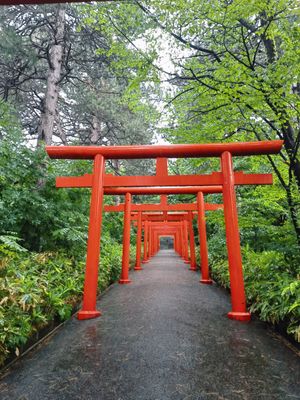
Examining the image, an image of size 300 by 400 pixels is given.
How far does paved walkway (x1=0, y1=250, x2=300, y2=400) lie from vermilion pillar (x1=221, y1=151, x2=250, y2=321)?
26 centimetres

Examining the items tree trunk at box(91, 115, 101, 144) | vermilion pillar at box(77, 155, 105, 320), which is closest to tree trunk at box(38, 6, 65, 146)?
vermilion pillar at box(77, 155, 105, 320)

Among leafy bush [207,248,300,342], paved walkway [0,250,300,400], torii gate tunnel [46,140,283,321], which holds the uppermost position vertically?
torii gate tunnel [46,140,283,321]

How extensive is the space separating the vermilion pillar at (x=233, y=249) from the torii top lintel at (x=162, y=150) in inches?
6.4

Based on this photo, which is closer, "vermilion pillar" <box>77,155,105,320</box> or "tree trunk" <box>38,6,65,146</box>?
"vermilion pillar" <box>77,155,105,320</box>

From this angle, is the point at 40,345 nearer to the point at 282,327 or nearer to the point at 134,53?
the point at 282,327

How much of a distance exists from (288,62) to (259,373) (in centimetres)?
449

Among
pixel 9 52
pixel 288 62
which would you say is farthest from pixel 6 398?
pixel 9 52

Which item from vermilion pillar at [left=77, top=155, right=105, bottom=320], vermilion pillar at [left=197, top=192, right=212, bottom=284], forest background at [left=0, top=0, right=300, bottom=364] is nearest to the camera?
forest background at [left=0, top=0, right=300, bottom=364]

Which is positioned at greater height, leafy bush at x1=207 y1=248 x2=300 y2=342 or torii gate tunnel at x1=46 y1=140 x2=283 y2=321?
torii gate tunnel at x1=46 y1=140 x2=283 y2=321

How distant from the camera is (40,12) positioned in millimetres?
8781

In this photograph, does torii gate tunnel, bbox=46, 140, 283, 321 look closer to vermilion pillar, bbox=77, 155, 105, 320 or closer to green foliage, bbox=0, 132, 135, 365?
vermilion pillar, bbox=77, 155, 105, 320

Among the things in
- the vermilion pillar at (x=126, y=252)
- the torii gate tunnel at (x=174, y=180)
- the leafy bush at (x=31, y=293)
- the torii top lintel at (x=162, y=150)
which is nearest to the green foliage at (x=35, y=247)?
the leafy bush at (x=31, y=293)

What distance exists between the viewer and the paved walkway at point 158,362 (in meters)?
1.90

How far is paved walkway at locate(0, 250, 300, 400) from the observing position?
1896 millimetres
